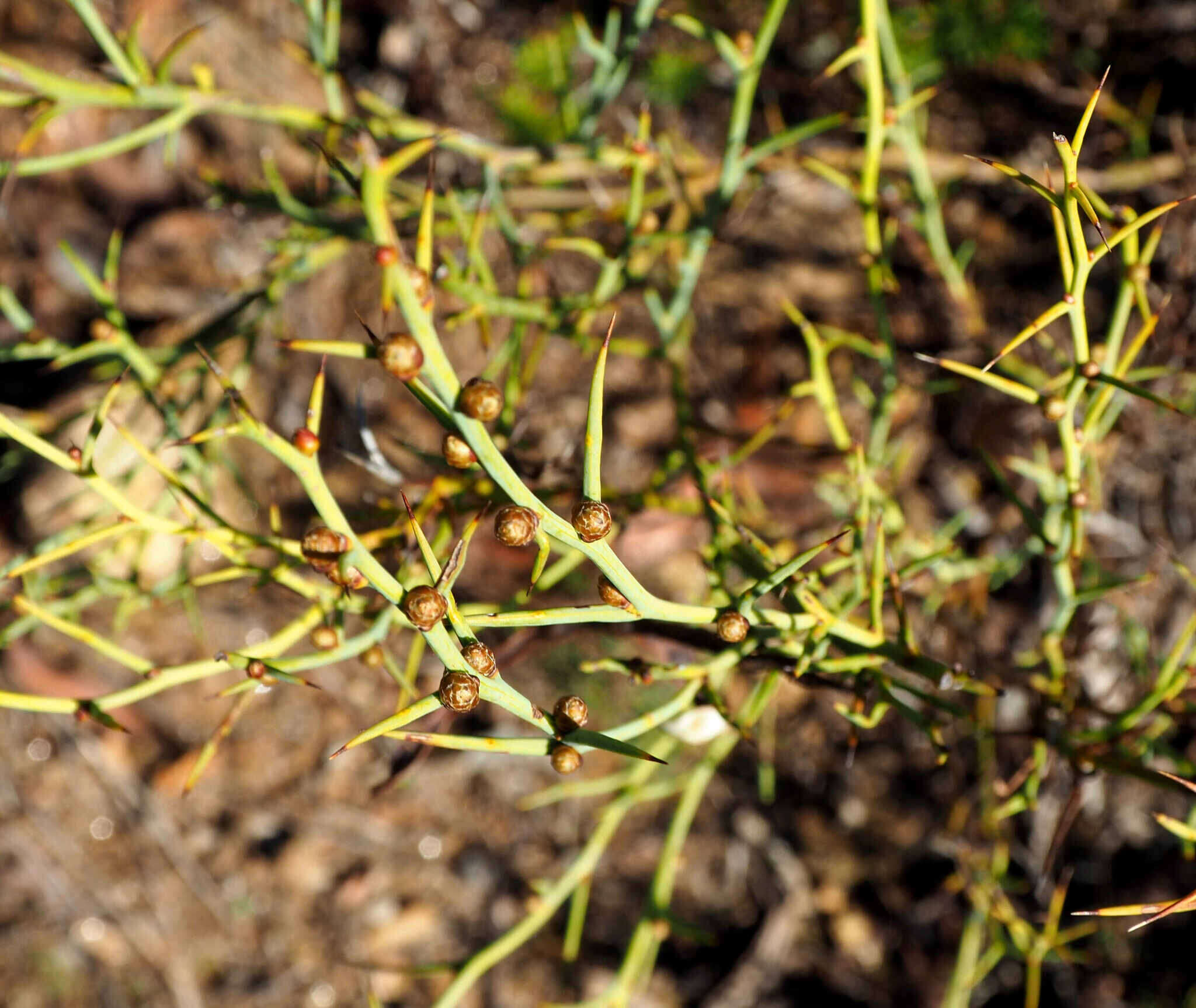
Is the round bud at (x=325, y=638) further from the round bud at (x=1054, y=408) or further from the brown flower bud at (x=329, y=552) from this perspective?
the round bud at (x=1054, y=408)

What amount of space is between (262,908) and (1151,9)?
10.2 ft

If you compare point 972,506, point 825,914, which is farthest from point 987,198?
point 825,914

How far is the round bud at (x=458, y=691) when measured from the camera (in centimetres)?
66

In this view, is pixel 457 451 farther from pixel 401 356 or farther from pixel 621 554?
pixel 621 554

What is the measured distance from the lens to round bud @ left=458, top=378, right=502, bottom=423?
593mm

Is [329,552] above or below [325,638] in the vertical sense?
above

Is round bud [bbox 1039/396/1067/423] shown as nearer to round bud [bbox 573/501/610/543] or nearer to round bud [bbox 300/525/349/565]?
round bud [bbox 573/501/610/543]

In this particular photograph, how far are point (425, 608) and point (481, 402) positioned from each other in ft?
0.53

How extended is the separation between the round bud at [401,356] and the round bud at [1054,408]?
710 mm

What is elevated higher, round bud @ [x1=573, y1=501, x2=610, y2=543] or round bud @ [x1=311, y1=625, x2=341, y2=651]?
round bud @ [x1=573, y1=501, x2=610, y2=543]

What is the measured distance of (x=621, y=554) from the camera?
1.99 metres

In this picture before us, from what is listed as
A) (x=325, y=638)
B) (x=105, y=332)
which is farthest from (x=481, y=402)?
(x=105, y=332)

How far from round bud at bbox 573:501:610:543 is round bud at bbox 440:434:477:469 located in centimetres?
10

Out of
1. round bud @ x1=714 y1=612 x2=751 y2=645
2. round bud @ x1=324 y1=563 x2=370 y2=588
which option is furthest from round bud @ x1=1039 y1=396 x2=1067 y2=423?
round bud @ x1=324 y1=563 x2=370 y2=588
